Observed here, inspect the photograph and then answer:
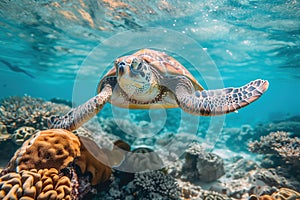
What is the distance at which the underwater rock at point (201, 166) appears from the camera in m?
5.11

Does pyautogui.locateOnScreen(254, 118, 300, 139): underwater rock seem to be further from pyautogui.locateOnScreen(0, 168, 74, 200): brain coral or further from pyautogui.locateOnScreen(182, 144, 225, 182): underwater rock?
pyautogui.locateOnScreen(0, 168, 74, 200): brain coral

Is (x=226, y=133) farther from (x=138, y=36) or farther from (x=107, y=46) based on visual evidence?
(x=107, y=46)

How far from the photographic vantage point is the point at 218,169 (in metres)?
5.27

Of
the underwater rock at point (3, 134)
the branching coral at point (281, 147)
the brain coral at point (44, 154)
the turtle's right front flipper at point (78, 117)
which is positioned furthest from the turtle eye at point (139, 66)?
the branching coral at point (281, 147)

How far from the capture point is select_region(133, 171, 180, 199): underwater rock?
11.3 ft

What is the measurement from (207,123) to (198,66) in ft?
23.5

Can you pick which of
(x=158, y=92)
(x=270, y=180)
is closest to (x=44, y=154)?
(x=158, y=92)

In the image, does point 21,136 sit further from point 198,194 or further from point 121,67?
point 198,194

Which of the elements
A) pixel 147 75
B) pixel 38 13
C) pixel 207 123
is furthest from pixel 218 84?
pixel 147 75

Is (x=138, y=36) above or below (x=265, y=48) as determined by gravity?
below

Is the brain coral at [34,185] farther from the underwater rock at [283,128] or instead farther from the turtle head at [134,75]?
the underwater rock at [283,128]

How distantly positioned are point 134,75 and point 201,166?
323 cm

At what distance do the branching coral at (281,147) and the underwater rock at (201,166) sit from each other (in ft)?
6.27

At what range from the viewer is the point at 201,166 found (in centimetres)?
513
